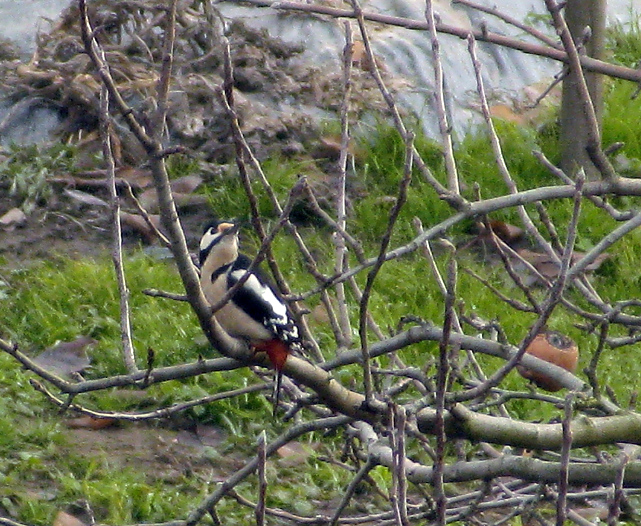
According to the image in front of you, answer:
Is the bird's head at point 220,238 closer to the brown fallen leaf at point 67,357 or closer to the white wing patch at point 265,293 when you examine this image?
the white wing patch at point 265,293

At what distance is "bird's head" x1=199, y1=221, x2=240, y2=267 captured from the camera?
3.30 metres

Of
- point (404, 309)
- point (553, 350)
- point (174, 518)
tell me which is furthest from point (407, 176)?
point (404, 309)

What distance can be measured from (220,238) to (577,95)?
277 cm

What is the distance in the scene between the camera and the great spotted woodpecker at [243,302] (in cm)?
300

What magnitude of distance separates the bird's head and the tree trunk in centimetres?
247

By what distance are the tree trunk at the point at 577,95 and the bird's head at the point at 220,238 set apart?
247cm

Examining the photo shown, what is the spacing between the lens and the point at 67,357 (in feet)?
15.3

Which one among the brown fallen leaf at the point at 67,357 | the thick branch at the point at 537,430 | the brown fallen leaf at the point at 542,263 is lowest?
the brown fallen leaf at the point at 67,357

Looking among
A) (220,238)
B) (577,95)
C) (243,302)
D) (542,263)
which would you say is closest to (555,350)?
(243,302)

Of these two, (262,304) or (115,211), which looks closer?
(115,211)

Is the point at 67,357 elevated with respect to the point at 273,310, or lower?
lower

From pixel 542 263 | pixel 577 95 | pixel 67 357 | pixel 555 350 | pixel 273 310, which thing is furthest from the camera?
pixel 577 95

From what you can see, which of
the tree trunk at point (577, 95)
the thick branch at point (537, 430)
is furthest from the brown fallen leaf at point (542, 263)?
the thick branch at point (537, 430)

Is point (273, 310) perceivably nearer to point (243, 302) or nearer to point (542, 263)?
point (243, 302)
